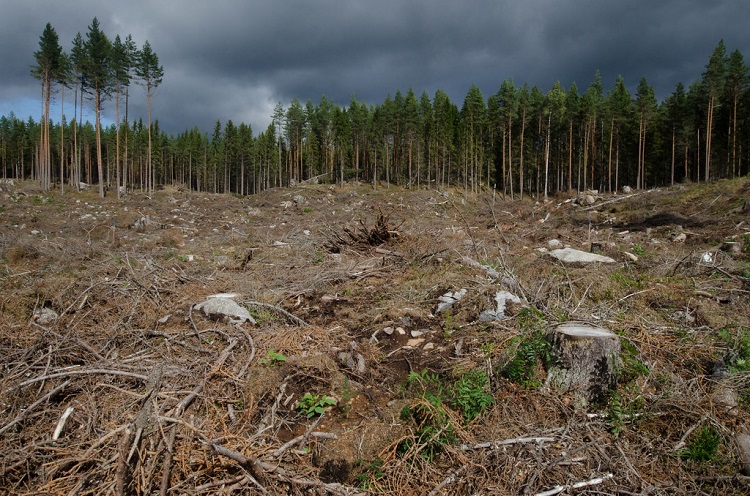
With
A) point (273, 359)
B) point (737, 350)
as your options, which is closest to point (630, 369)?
point (737, 350)

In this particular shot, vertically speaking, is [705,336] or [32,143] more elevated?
[32,143]

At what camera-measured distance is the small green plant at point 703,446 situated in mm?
2566

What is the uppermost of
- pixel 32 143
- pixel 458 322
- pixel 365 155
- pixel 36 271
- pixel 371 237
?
pixel 32 143

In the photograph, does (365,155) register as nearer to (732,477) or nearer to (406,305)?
(406,305)

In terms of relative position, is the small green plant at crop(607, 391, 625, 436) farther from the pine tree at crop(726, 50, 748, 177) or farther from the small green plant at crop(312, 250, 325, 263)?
the pine tree at crop(726, 50, 748, 177)

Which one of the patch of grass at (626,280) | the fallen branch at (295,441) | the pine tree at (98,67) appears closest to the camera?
the fallen branch at (295,441)

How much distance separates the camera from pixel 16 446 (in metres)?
2.70

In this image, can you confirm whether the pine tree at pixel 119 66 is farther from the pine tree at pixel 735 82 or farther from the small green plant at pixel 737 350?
the pine tree at pixel 735 82

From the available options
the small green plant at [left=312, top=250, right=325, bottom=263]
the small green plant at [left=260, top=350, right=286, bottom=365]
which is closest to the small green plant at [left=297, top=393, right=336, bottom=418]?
the small green plant at [left=260, top=350, right=286, bottom=365]

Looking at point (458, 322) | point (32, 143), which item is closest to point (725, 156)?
point (458, 322)

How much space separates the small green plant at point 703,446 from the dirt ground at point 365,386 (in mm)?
16

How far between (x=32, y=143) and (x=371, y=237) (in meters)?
80.0

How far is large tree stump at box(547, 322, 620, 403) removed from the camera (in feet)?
10.5

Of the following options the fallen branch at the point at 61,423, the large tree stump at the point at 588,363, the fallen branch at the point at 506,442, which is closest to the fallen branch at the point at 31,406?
the fallen branch at the point at 61,423
